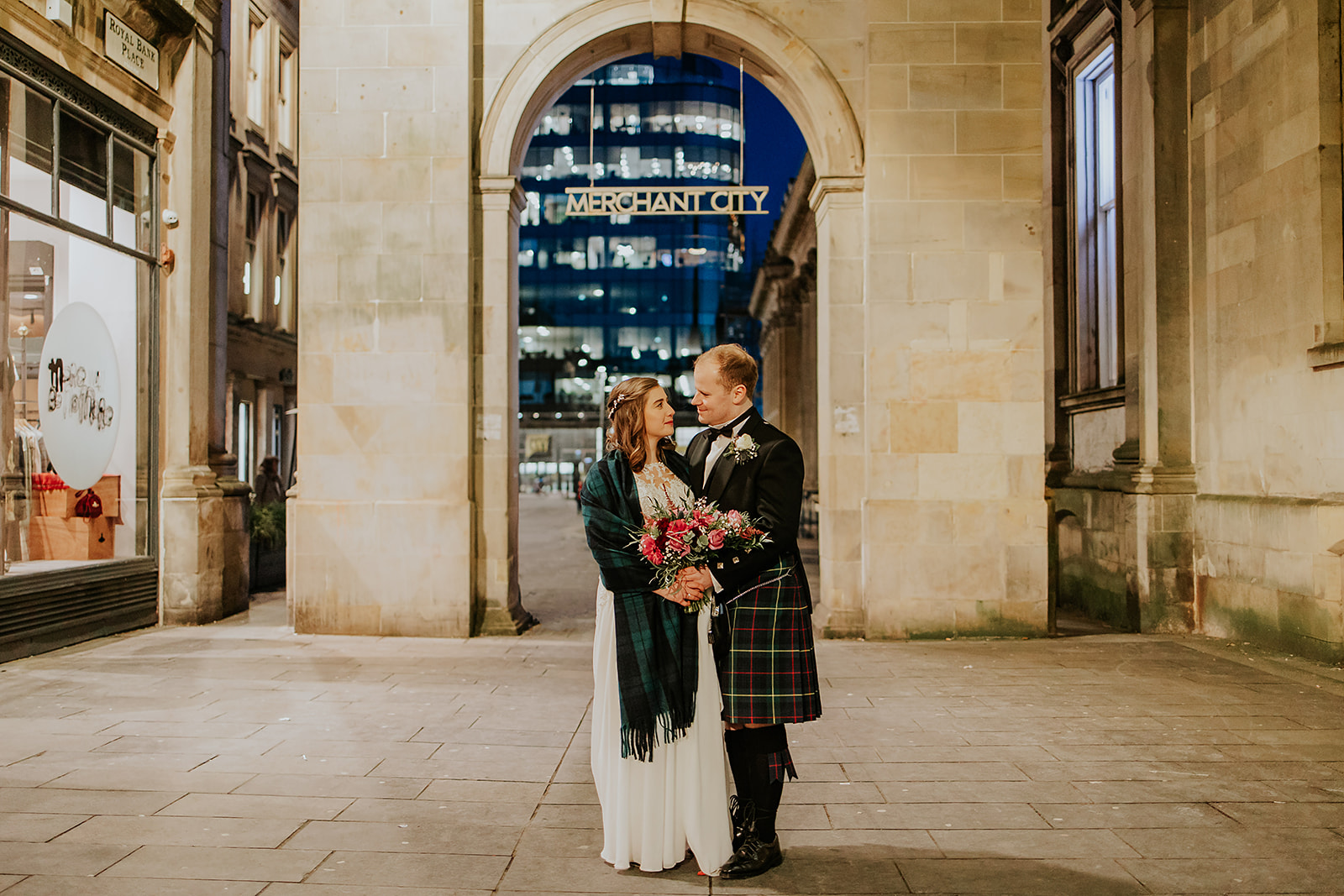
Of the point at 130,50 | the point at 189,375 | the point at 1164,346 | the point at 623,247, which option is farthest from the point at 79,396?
the point at 623,247

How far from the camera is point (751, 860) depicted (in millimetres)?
3881

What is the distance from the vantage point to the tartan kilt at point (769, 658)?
3.85 metres

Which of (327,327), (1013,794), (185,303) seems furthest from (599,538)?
(185,303)

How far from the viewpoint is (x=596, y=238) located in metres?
86.6

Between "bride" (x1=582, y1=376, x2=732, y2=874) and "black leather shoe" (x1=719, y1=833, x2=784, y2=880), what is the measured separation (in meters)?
0.04

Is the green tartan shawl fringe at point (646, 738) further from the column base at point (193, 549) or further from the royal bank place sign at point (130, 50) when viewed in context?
the royal bank place sign at point (130, 50)

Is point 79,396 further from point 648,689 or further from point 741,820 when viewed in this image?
point 741,820

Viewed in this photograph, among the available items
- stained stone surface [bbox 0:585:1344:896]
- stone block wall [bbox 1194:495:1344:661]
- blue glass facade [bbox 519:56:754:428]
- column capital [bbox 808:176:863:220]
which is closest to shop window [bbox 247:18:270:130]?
column capital [bbox 808:176:863:220]

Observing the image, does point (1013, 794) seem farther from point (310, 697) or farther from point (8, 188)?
point (8, 188)

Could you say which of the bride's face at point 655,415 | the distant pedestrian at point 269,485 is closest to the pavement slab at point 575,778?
the bride's face at point 655,415

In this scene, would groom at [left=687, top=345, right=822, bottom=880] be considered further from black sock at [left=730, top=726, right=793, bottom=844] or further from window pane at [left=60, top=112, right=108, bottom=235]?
window pane at [left=60, top=112, right=108, bottom=235]

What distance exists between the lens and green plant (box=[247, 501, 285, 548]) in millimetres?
13391

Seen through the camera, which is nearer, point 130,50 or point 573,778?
point 573,778

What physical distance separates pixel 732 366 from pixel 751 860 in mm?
1989
